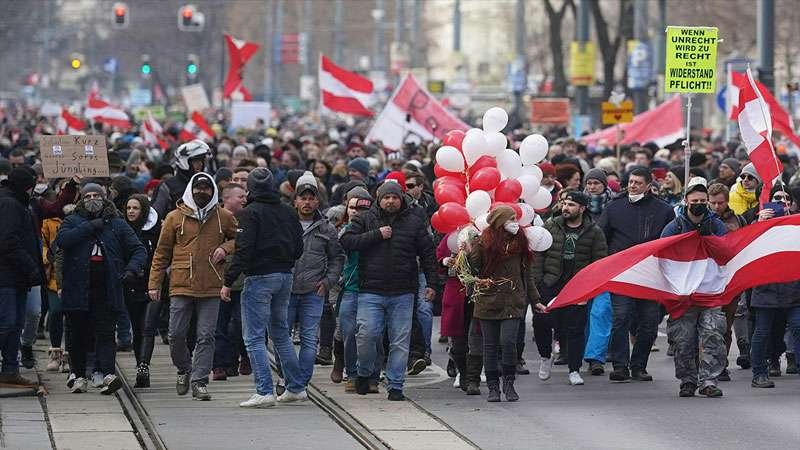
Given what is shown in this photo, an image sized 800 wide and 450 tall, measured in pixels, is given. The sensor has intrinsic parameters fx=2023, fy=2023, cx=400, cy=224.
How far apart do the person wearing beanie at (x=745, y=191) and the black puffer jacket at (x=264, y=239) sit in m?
4.94

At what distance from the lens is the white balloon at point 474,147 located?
15078mm

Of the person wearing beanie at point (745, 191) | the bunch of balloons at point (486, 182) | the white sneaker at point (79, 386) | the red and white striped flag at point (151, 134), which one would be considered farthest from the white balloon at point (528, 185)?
the red and white striped flag at point (151, 134)

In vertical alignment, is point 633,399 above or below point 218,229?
below

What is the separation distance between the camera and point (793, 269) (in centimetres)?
1462

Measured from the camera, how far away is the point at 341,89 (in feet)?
107

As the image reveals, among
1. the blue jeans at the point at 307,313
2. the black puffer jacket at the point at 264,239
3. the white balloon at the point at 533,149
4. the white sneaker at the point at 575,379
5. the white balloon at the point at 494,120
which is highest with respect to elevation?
the white balloon at the point at 494,120

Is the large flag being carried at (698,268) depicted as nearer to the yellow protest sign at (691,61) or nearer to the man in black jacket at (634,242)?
the man in black jacket at (634,242)

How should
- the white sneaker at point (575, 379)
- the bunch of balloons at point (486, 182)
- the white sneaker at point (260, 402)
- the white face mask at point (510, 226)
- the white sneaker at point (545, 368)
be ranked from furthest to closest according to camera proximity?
the white sneaker at point (545, 368)
the white sneaker at point (575, 379)
the bunch of balloons at point (486, 182)
the white face mask at point (510, 226)
the white sneaker at point (260, 402)

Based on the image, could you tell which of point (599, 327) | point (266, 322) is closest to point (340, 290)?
point (266, 322)

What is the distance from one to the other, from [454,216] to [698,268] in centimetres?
181

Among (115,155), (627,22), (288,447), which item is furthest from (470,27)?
(288,447)

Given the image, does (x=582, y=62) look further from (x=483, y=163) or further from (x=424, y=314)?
(x=483, y=163)

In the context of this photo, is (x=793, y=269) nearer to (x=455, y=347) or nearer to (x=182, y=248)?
(x=455, y=347)

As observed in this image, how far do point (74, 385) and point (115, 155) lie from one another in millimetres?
5512
